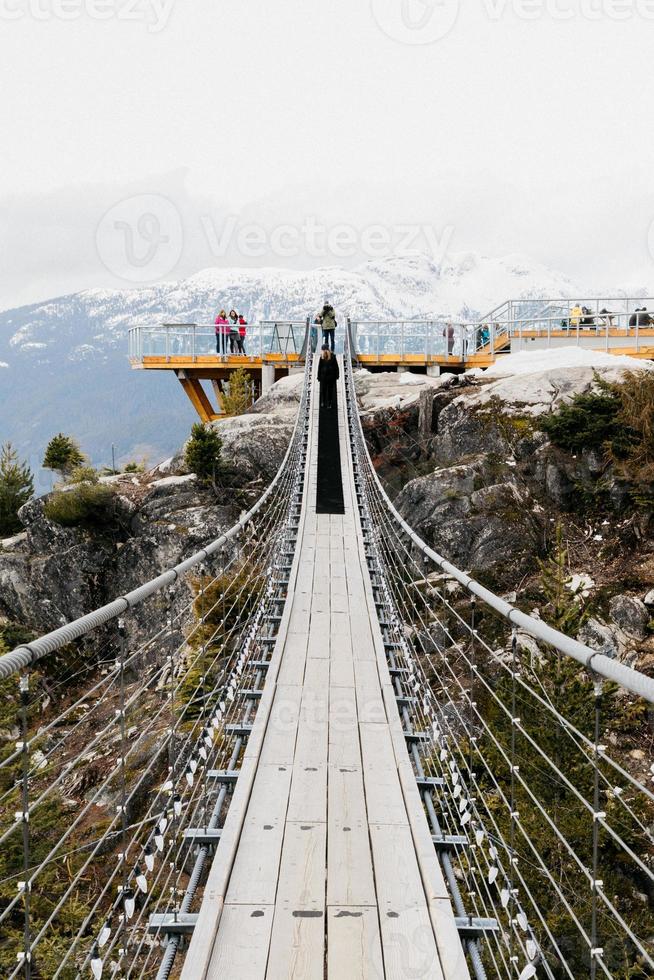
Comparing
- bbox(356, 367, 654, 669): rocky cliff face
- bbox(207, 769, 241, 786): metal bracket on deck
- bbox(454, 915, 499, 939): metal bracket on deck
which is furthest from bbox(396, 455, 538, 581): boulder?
bbox(454, 915, 499, 939): metal bracket on deck

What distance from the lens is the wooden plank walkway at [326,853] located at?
248 centimetres

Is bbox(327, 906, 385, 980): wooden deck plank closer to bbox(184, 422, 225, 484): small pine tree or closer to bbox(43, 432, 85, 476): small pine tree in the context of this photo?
bbox(184, 422, 225, 484): small pine tree

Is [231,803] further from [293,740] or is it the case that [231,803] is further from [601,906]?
[601,906]

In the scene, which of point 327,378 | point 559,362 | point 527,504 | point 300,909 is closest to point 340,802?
point 300,909

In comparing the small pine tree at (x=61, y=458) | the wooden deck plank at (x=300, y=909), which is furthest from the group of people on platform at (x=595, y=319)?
the wooden deck plank at (x=300, y=909)

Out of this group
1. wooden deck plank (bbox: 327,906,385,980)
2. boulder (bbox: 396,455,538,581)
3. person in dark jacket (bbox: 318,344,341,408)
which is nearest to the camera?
wooden deck plank (bbox: 327,906,385,980)

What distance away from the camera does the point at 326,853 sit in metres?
3.04

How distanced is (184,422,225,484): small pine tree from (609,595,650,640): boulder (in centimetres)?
751

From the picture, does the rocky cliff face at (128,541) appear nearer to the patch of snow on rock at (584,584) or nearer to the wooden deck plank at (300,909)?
the patch of snow on rock at (584,584)

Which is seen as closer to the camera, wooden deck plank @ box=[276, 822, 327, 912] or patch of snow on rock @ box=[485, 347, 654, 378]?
wooden deck plank @ box=[276, 822, 327, 912]

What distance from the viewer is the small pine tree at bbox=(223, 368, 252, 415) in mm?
19406

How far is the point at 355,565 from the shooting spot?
773 cm

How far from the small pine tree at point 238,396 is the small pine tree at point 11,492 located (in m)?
5.39

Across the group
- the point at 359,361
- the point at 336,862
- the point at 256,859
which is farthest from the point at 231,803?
the point at 359,361
